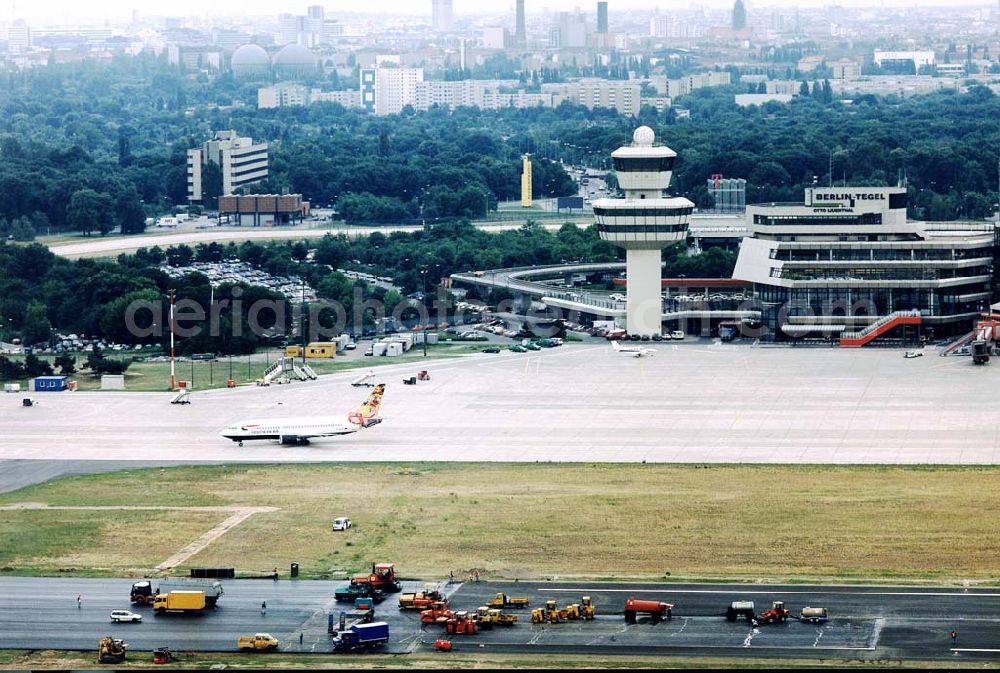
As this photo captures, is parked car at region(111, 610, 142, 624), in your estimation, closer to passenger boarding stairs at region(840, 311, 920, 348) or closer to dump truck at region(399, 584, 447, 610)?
dump truck at region(399, 584, 447, 610)

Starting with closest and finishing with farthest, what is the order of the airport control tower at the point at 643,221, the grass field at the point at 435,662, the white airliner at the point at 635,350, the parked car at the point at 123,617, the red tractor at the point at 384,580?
the grass field at the point at 435,662
the parked car at the point at 123,617
the red tractor at the point at 384,580
the white airliner at the point at 635,350
the airport control tower at the point at 643,221

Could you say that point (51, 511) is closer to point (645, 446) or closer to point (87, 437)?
point (87, 437)

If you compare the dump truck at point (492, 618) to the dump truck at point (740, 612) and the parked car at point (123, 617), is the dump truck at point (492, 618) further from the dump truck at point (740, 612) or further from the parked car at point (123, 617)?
the parked car at point (123, 617)

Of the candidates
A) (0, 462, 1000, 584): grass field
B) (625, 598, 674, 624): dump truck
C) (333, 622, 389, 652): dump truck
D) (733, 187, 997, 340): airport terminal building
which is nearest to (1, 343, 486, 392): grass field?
(733, 187, 997, 340): airport terminal building

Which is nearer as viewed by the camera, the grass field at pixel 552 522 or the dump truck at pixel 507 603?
the dump truck at pixel 507 603

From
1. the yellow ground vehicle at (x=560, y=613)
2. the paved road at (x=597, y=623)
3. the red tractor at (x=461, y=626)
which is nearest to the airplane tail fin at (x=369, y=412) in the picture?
the paved road at (x=597, y=623)

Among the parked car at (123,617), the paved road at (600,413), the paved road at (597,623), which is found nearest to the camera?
the paved road at (597,623)
